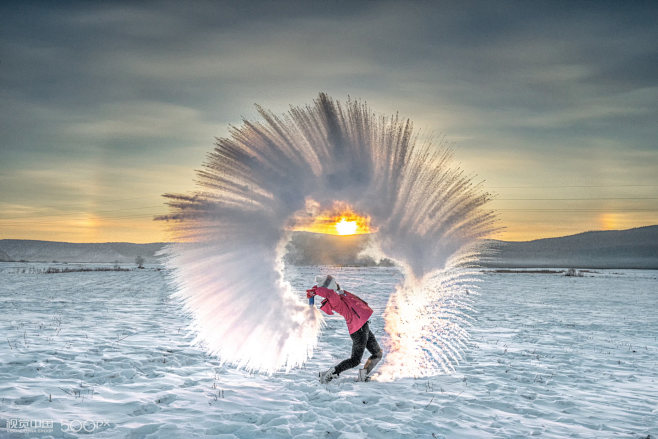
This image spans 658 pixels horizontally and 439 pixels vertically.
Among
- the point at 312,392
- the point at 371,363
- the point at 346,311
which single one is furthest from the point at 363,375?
the point at 346,311

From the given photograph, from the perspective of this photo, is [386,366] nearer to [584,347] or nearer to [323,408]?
[323,408]

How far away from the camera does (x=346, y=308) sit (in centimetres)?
646

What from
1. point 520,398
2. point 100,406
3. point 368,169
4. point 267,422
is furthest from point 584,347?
point 100,406

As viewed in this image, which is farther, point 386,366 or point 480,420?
point 386,366

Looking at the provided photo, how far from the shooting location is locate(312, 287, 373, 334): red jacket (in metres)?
6.40

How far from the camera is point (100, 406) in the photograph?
5367mm

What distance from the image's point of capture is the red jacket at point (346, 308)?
6.40m

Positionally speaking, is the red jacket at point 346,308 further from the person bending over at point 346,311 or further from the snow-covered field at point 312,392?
the snow-covered field at point 312,392

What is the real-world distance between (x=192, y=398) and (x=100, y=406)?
3.61ft

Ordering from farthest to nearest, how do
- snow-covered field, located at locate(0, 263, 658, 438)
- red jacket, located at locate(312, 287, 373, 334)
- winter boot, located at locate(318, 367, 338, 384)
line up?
winter boot, located at locate(318, 367, 338, 384) → red jacket, located at locate(312, 287, 373, 334) → snow-covered field, located at locate(0, 263, 658, 438)

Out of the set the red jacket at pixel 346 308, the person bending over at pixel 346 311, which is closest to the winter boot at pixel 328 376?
the person bending over at pixel 346 311

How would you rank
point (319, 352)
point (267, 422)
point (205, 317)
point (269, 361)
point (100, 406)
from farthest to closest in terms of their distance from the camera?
point (319, 352) < point (269, 361) < point (205, 317) < point (100, 406) < point (267, 422)
